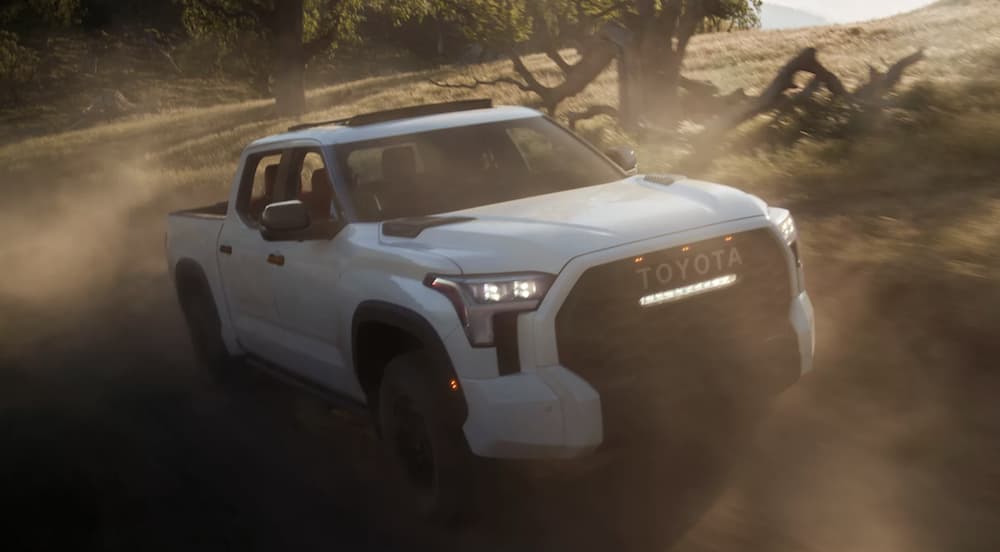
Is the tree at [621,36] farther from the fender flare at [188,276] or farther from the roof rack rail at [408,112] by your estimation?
the roof rack rail at [408,112]

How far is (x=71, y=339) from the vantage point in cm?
1130

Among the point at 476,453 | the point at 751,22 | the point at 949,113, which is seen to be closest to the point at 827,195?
the point at 949,113

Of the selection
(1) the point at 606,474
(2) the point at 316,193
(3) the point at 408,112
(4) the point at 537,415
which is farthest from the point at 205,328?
(4) the point at 537,415

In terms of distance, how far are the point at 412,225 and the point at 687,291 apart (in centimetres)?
128

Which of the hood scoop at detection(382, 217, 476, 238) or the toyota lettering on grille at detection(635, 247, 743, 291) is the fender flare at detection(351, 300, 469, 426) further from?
the toyota lettering on grille at detection(635, 247, 743, 291)

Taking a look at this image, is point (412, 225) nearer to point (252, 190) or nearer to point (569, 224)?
point (569, 224)

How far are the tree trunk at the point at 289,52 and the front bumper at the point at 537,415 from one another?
3007 cm

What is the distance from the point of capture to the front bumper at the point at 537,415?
4.85 m

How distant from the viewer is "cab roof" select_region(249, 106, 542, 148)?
6.66 metres

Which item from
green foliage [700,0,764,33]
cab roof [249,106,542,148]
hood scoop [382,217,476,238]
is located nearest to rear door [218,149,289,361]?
cab roof [249,106,542,148]

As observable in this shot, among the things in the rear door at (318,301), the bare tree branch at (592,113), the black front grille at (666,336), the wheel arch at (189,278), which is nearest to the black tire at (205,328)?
the wheel arch at (189,278)

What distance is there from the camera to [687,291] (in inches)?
201

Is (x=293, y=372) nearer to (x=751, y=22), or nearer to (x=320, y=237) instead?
(x=320, y=237)

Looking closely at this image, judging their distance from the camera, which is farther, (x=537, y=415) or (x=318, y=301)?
(x=318, y=301)
